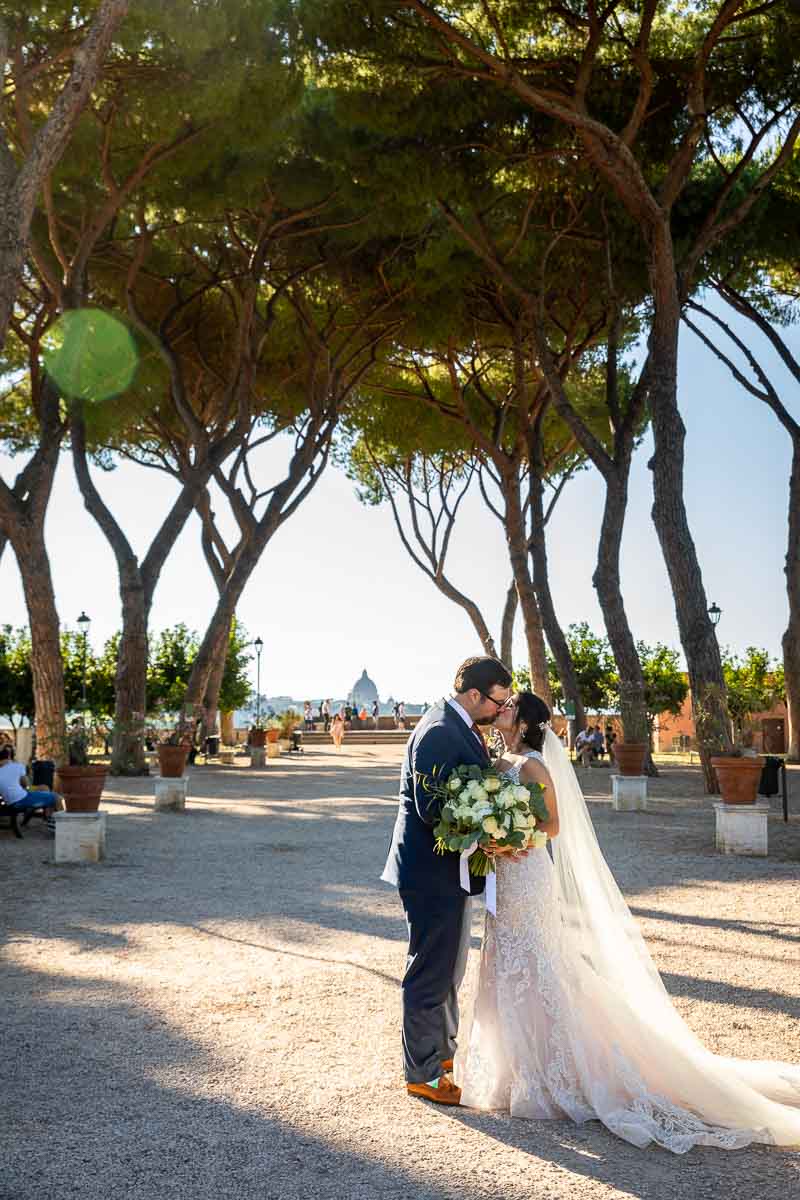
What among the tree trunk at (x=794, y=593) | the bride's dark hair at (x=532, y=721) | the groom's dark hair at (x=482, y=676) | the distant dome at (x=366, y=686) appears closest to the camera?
the groom's dark hair at (x=482, y=676)

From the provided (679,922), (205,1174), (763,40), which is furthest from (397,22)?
(205,1174)

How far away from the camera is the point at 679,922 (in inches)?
266

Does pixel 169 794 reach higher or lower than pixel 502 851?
lower

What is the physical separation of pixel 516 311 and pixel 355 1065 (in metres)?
17.3

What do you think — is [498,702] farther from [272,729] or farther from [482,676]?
[272,729]

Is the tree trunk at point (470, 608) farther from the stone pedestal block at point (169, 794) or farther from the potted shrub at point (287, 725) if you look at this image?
the stone pedestal block at point (169, 794)

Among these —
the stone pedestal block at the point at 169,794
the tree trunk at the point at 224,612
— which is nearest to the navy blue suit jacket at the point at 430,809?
the stone pedestal block at the point at 169,794

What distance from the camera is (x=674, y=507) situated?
13797mm

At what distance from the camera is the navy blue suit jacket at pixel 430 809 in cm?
383

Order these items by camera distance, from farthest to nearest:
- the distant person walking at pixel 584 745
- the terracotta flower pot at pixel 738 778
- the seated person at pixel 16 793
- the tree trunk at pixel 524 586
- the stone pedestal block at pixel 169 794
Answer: the tree trunk at pixel 524 586 → the distant person walking at pixel 584 745 → the stone pedestal block at pixel 169 794 → the seated person at pixel 16 793 → the terracotta flower pot at pixel 738 778

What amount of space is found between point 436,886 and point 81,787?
20.4 ft

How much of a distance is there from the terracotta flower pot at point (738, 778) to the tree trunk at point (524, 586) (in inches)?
448

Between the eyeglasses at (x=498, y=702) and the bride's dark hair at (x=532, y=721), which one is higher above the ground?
the eyeglasses at (x=498, y=702)

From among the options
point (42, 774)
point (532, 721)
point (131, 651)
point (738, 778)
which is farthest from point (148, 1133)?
point (131, 651)
